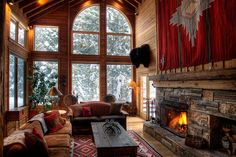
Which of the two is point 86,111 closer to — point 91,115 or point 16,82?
point 91,115

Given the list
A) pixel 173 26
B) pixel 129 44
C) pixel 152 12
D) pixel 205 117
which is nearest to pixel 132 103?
pixel 129 44

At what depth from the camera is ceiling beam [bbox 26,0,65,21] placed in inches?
358

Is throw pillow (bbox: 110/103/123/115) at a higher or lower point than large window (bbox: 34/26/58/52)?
lower

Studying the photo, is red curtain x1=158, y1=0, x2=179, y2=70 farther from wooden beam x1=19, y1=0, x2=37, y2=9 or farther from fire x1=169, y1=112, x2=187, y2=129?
wooden beam x1=19, y1=0, x2=37, y2=9

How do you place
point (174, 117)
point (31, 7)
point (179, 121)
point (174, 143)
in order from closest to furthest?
point (174, 143) → point (179, 121) → point (174, 117) → point (31, 7)

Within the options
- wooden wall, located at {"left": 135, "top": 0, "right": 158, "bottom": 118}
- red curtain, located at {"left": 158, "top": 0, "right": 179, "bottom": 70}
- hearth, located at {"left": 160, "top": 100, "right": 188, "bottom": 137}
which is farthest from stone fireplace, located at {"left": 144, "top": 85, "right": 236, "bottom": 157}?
wooden wall, located at {"left": 135, "top": 0, "right": 158, "bottom": 118}

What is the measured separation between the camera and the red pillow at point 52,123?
512cm

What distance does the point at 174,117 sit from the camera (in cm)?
597

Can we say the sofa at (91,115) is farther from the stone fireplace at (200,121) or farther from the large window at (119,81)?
the large window at (119,81)

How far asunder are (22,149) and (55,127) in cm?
223

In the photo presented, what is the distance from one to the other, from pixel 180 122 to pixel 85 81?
18.2ft

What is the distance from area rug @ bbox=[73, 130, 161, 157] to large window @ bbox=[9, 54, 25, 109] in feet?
9.14

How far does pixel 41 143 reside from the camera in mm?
3244

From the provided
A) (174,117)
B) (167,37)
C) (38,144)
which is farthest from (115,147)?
(167,37)
